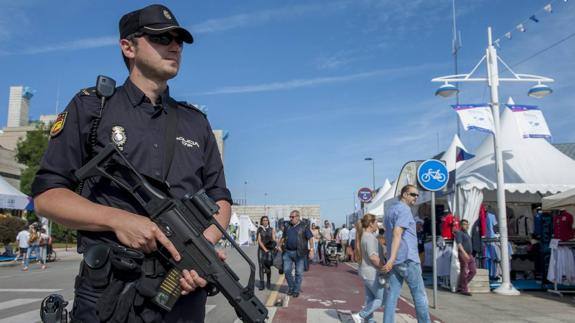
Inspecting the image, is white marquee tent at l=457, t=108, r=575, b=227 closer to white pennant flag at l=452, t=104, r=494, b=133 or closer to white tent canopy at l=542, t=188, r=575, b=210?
white pennant flag at l=452, t=104, r=494, b=133

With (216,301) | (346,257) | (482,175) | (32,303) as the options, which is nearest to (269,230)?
(216,301)

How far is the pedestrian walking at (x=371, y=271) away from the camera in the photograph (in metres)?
6.98

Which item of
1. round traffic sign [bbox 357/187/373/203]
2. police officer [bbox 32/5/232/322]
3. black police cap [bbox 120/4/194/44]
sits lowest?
police officer [bbox 32/5/232/322]

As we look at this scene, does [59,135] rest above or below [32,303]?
above

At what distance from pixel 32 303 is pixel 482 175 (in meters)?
12.0

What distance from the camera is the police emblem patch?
6.06ft

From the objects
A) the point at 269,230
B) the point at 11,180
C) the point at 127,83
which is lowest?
the point at 269,230

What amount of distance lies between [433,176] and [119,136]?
7.93 meters

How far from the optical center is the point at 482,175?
45.4 feet

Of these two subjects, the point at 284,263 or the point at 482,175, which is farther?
the point at 482,175

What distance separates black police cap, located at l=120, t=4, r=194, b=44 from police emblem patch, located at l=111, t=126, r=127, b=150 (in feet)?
1.45

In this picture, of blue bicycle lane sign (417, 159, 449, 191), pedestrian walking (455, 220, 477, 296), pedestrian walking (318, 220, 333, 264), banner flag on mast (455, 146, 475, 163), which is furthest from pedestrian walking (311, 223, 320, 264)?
blue bicycle lane sign (417, 159, 449, 191)

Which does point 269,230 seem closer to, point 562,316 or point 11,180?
point 562,316

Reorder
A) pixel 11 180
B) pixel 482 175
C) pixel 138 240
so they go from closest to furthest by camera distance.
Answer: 1. pixel 138 240
2. pixel 482 175
3. pixel 11 180
